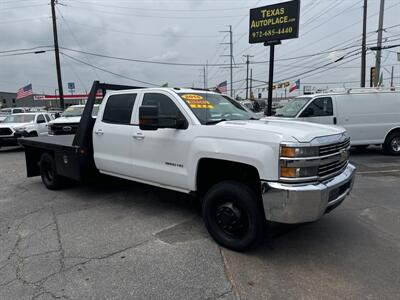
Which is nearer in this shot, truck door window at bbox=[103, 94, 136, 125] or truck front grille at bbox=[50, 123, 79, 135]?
truck door window at bbox=[103, 94, 136, 125]

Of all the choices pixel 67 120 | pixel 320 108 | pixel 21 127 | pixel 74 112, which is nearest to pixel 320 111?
pixel 320 108

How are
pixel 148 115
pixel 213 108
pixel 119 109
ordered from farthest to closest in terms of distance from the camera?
pixel 119 109
pixel 213 108
pixel 148 115

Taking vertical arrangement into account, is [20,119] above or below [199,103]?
below

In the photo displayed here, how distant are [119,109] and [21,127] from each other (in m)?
10.5

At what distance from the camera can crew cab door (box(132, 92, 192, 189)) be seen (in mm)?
4340

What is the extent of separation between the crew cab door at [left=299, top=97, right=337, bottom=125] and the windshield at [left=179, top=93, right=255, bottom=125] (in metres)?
5.65

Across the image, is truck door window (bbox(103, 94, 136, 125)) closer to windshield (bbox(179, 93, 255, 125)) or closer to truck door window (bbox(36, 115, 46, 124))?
windshield (bbox(179, 93, 255, 125))

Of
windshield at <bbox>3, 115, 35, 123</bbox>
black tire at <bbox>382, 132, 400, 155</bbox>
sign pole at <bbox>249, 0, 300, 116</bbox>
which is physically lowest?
black tire at <bbox>382, 132, 400, 155</bbox>

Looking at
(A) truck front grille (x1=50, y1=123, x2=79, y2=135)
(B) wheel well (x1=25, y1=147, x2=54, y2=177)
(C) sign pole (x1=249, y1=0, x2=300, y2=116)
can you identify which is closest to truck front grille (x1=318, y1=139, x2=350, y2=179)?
(B) wheel well (x1=25, y1=147, x2=54, y2=177)

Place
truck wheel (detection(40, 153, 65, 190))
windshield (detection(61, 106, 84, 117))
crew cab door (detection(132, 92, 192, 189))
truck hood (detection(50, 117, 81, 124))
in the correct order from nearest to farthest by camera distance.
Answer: crew cab door (detection(132, 92, 192, 189)) → truck wheel (detection(40, 153, 65, 190)) → truck hood (detection(50, 117, 81, 124)) → windshield (detection(61, 106, 84, 117))

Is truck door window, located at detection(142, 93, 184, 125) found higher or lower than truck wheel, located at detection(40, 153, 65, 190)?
higher

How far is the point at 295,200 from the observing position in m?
3.29

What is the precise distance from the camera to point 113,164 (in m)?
5.41

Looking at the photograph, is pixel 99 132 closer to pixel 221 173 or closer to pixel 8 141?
pixel 221 173
